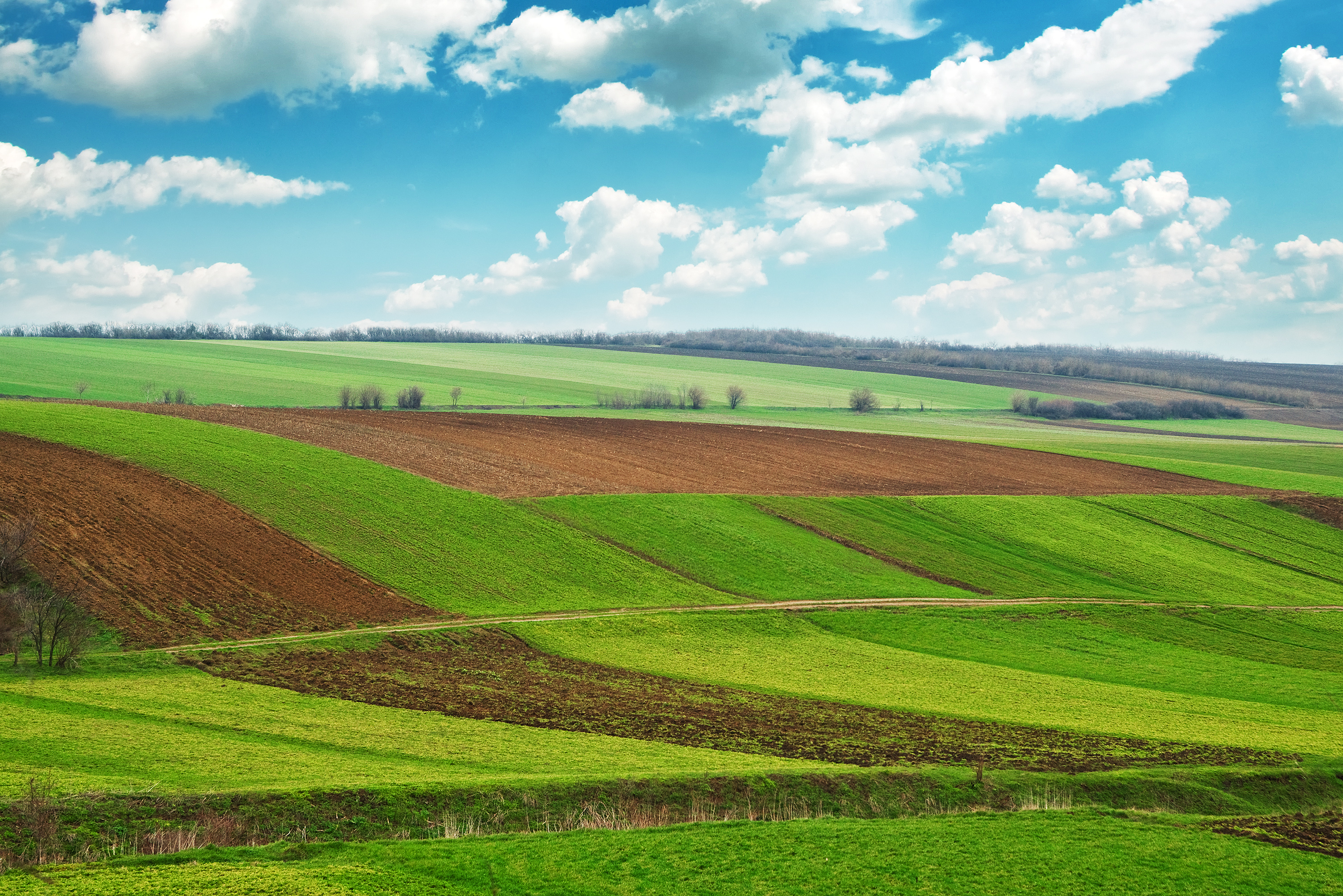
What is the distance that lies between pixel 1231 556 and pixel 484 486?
1861 inches

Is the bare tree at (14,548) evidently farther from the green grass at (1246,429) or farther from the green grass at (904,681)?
the green grass at (1246,429)

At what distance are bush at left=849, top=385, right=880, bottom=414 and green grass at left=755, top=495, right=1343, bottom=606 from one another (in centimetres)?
7932

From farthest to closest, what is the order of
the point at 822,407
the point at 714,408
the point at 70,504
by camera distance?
the point at 822,407 → the point at 714,408 → the point at 70,504

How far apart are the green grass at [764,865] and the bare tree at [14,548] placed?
1044 inches

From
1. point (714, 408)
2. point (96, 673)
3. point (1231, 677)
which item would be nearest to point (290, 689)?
point (96, 673)

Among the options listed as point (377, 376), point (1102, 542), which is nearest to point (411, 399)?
point (377, 376)

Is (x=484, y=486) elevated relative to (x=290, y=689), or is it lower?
elevated

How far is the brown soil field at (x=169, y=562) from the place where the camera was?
36.6m

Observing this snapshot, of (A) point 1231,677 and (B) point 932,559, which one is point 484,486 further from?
(A) point 1231,677

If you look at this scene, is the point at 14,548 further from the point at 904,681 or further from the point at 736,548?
the point at 904,681

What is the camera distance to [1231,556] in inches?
2350

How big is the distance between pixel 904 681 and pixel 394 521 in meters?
28.8

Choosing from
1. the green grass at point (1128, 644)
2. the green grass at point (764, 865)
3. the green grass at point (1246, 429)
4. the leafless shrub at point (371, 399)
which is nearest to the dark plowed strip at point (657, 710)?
the green grass at point (764, 865)

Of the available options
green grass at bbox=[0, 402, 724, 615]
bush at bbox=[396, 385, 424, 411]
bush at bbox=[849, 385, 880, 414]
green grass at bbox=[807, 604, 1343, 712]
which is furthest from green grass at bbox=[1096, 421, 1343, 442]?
green grass at bbox=[0, 402, 724, 615]
